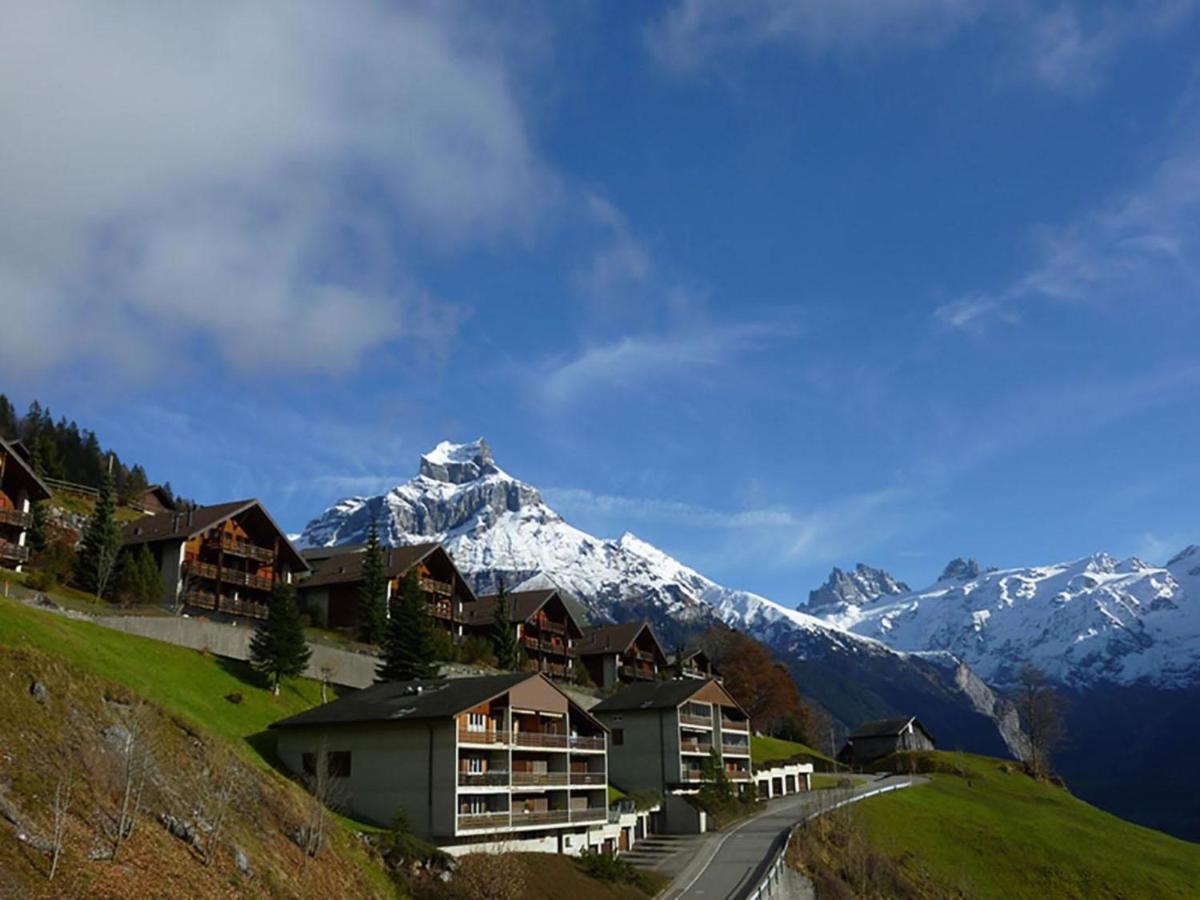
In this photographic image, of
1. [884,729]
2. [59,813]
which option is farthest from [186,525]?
[884,729]

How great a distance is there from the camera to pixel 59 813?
93.1 feet

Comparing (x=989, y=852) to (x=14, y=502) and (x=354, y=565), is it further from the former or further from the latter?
(x=14, y=502)

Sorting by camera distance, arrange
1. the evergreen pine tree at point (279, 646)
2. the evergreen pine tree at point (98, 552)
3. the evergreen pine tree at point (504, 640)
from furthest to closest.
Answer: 1. the evergreen pine tree at point (504, 640)
2. the evergreen pine tree at point (98, 552)
3. the evergreen pine tree at point (279, 646)

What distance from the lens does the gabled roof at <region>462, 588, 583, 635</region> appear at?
104 meters

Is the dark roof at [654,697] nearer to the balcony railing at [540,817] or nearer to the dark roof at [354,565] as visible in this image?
the dark roof at [354,565]

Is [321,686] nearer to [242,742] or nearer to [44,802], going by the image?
[242,742]

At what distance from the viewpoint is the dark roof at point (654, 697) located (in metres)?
83.1

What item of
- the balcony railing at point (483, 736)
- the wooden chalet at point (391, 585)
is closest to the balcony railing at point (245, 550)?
the wooden chalet at point (391, 585)

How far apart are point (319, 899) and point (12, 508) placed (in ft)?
153

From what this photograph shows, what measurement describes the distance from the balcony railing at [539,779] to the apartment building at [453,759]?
0.20 ft

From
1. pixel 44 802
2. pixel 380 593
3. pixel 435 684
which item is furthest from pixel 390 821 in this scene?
pixel 380 593

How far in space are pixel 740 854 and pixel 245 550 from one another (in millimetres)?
44251

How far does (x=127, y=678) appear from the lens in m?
46.8

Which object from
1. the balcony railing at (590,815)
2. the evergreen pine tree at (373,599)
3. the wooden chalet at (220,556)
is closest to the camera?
the balcony railing at (590,815)
